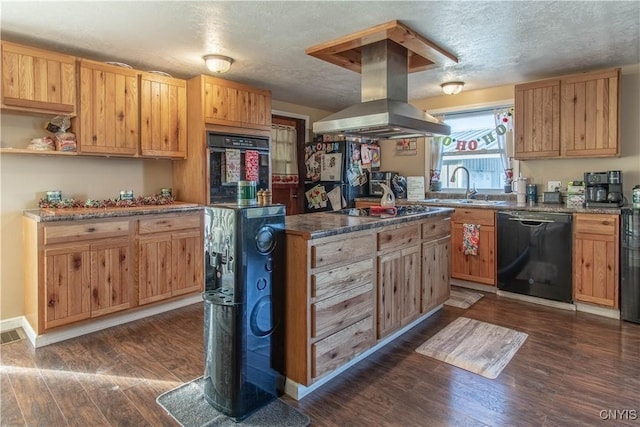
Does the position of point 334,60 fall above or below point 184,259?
above

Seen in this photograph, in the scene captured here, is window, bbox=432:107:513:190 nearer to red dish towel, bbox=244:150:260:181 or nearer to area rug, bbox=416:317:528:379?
area rug, bbox=416:317:528:379

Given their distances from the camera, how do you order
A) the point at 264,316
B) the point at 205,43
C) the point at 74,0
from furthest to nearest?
the point at 205,43, the point at 74,0, the point at 264,316

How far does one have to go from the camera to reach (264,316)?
2.09 meters

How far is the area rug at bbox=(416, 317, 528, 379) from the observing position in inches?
98.4

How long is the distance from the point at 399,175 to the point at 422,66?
6.91 feet

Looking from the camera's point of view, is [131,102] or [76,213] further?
[131,102]

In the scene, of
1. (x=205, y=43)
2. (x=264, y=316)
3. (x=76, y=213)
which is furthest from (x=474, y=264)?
(x=76, y=213)

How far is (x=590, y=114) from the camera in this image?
12.0 feet

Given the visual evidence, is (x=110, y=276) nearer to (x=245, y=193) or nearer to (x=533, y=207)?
(x=245, y=193)

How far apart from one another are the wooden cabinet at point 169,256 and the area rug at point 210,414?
1411 millimetres

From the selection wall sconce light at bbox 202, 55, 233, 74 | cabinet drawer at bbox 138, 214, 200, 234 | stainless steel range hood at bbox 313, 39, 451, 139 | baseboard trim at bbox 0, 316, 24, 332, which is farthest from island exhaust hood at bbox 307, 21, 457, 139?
baseboard trim at bbox 0, 316, 24, 332

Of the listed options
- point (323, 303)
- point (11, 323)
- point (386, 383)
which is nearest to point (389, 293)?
point (386, 383)

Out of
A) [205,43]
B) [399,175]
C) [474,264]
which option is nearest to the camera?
[205,43]

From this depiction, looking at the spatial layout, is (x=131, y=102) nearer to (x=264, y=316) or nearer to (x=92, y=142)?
(x=92, y=142)
